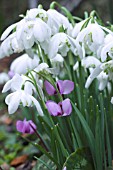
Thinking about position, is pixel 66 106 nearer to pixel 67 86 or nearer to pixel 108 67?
pixel 67 86

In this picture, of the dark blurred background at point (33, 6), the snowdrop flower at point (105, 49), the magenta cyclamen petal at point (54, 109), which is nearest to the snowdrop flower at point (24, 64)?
the magenta cyclamen petal at point (54, 109)

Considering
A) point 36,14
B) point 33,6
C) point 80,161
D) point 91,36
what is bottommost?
point 80,161

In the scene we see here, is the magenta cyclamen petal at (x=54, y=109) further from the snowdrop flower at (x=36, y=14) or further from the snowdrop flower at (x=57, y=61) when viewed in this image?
the snowdrop flower at (x=36, y=14)

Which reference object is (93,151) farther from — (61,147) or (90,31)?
(90,31)

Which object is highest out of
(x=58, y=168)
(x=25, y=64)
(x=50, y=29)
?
(x=50, y=29)

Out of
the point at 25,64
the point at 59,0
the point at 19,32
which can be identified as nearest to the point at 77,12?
the point at 59,0

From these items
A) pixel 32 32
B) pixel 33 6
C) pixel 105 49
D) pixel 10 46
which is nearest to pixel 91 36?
pixel 105 49

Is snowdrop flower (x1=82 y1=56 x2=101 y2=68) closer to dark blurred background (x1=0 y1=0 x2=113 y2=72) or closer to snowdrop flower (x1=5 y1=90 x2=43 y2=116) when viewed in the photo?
snowdrop flower (x1=5 y1=90 x2=43 y2=116)
